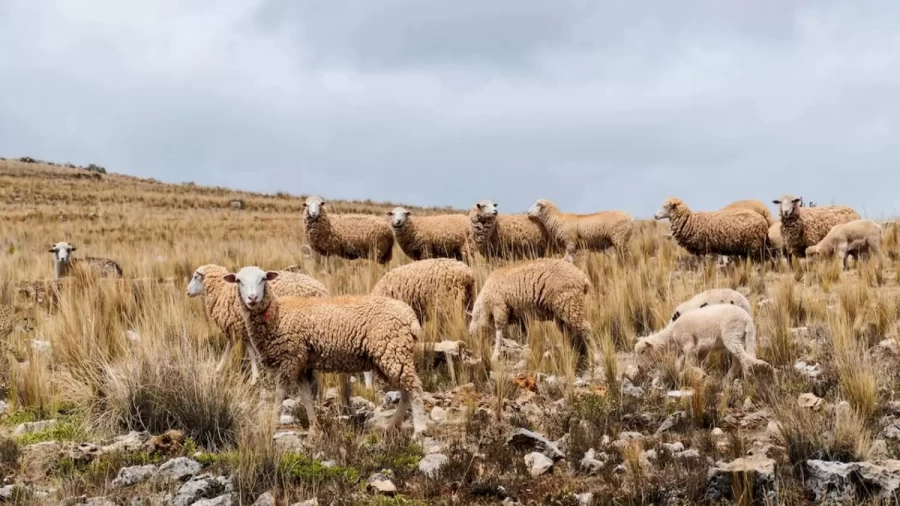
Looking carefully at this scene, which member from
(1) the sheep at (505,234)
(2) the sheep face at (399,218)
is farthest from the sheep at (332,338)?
(2) the sheep face at (399,218)

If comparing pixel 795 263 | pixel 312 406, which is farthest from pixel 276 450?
pixel 795 263

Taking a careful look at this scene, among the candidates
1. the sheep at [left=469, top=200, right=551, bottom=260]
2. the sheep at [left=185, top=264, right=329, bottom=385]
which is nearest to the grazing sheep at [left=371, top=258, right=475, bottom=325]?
the sheep at [left=185, top=264, right=329, bottom=385]

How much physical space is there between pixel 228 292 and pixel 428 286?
2.68 metres

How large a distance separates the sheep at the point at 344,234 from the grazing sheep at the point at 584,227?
3.46 metres

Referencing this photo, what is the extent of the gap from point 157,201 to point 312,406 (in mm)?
49758

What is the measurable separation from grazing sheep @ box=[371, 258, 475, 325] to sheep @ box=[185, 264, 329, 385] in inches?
47.3

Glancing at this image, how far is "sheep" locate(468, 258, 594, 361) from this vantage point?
34.1 feet

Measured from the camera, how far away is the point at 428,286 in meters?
11.5

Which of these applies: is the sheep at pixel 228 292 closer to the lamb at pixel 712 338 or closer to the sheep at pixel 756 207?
the lamb at pixel 712 338

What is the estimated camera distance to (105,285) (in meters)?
13.9

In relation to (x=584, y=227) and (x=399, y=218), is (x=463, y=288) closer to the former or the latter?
(x=399, y=218)

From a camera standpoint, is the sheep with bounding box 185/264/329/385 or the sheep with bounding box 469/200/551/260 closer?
the sheep with bounding box 185/264/329/385

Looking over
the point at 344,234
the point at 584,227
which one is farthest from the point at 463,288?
the point at 344,234

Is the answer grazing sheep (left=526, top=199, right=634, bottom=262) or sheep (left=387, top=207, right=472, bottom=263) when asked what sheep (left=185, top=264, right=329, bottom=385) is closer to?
sheep (left=387, top=207, right=472, bottom=263)
